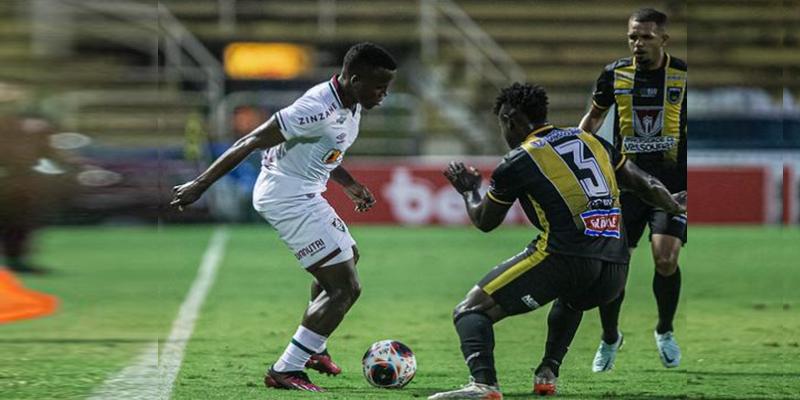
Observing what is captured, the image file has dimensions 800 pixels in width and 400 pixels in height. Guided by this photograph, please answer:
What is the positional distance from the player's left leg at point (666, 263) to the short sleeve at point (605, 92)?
2.43 ft

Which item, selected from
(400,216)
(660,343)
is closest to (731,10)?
(400,216)

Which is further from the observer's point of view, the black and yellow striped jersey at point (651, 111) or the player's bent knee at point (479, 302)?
the black and yellow striped jersey at point (651, 111)

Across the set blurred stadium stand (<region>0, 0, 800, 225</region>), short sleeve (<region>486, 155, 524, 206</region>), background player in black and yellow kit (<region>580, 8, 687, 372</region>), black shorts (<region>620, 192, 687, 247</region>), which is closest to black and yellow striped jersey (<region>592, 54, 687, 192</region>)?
background player in black and yellow kit (<region>580, 8, 687, 372</region>)

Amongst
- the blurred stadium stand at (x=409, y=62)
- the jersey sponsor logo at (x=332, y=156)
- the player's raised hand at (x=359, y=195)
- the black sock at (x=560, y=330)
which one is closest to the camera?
the black sock at (x=560, y=330)

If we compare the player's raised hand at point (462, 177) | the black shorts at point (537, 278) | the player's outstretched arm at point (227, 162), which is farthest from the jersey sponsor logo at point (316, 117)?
the black shorts at point (537, 278)

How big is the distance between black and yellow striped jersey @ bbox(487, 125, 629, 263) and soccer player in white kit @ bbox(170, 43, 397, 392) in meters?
0.91

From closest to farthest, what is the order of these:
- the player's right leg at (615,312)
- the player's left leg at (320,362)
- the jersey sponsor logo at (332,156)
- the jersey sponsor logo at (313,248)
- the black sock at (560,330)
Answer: the black sock at (560,330) < the jersey sponsor logo at (313,248) < the jersey sponsor logo at (332,156) < the player's left leg at (320,362) < the player's right leg at (615,312)

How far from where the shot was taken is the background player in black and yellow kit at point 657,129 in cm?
814

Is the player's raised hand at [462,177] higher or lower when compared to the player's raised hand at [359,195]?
higher

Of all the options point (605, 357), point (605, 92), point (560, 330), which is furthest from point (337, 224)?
point (605, 92)

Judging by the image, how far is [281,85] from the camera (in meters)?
24.2

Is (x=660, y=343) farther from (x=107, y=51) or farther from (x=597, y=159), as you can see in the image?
(x=107, y=51)

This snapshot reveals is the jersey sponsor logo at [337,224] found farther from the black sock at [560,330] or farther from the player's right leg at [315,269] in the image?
the black sock at [560,330]

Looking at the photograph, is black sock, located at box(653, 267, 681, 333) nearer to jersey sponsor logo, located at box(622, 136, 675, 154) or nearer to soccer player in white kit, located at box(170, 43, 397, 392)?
jersey sponsor logo, located at box(622, 136, 675, 154)
